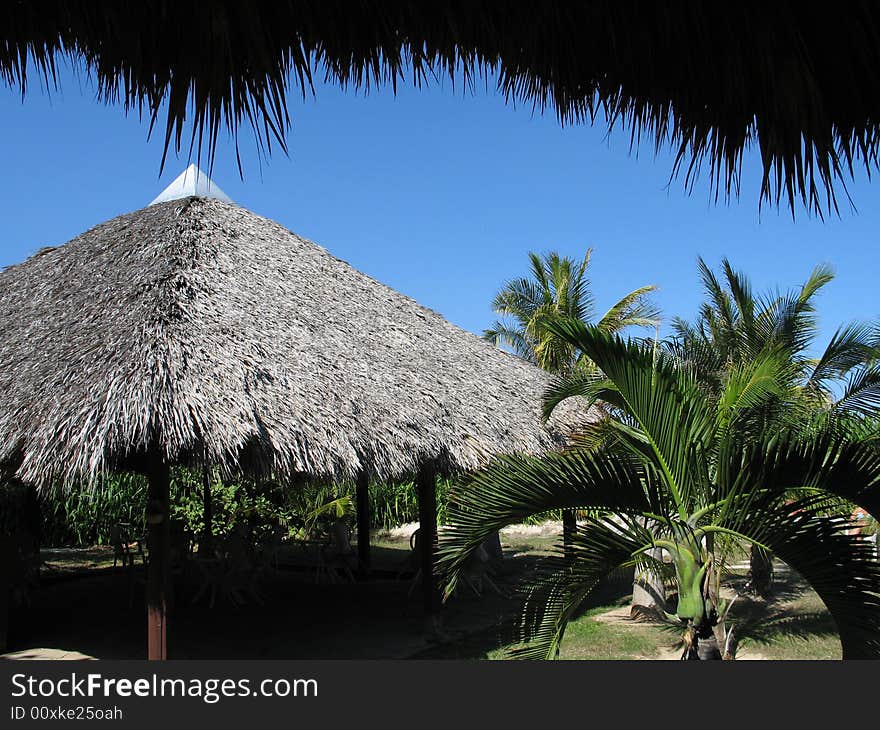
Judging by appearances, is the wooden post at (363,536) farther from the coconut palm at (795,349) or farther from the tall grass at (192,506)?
the coconut palm at (795,349)

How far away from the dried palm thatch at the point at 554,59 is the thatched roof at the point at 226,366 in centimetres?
271

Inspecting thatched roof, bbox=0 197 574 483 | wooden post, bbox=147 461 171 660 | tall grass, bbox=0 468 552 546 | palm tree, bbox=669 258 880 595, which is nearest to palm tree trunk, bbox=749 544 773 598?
palm tree, bbox=669 258 880 595

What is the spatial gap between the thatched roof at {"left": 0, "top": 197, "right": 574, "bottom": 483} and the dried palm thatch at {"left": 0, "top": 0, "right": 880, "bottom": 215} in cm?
271

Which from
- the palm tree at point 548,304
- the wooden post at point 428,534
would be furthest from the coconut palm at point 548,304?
the wooden post at point 428,534

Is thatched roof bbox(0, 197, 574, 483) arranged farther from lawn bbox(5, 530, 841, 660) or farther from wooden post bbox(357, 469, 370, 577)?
wooden post bbox(357, 469, 370, 577)

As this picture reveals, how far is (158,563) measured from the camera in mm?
5387

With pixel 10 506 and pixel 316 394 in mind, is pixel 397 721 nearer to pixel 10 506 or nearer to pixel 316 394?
pixel 316 394

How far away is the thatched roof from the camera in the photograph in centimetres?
487

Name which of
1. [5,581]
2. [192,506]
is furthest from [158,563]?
[192,506]

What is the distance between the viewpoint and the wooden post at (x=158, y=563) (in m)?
5.27

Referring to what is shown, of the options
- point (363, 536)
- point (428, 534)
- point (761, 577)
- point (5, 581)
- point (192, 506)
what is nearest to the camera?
point (5, 581)

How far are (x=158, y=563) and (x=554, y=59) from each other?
427 centimetres

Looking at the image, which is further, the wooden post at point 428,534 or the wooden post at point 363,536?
the wooden post at point 363,536

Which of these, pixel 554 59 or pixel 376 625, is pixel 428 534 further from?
pixel 554 59
